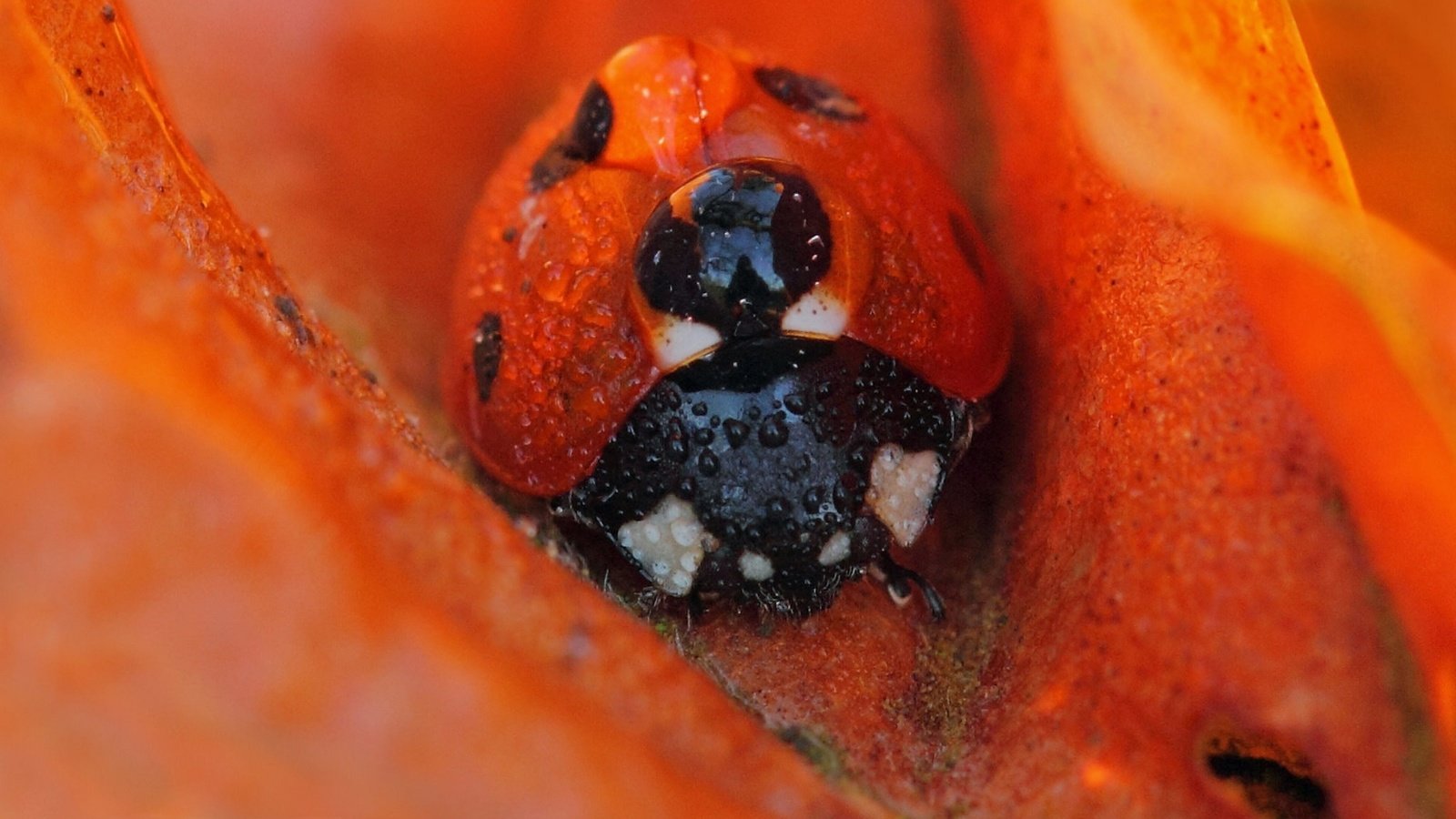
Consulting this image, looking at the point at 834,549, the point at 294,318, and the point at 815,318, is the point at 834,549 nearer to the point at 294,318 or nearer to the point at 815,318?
the point at 815,318

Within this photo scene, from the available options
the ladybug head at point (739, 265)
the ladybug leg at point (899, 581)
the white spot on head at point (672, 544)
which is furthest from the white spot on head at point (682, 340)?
the ladybug leg at point (899, 581)

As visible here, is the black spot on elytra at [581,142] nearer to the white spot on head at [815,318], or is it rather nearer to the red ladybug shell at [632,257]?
the red ladybug shell at [632,257]

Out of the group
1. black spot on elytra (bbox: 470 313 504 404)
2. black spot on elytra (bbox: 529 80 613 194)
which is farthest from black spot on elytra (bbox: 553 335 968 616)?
black spot on elytra (bbox: 529 80 613 194)

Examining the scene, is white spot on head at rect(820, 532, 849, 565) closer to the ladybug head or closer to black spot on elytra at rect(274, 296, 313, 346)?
the ladybug head

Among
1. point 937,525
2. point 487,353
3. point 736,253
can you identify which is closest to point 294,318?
point 487,353

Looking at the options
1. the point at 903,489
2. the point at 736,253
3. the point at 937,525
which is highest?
the point at 736,253

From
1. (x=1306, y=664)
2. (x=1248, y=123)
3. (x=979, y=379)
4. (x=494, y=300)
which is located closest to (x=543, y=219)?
(x=494, y=300)

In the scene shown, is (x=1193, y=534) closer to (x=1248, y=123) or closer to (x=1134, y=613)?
(x=1134, y=613)
